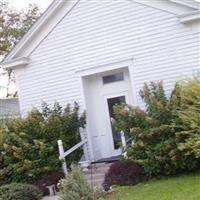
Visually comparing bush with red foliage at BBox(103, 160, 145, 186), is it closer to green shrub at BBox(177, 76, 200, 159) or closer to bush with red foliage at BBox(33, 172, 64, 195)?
green shrub at BBox(177, 76, 200, 159)

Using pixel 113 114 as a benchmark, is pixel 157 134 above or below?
below

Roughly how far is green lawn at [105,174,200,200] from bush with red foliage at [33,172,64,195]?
242 centimetres

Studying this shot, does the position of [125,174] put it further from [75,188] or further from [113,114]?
[113,114]

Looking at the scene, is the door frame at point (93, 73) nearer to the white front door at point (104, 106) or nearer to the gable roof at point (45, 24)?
the white front door at point (104, 106)

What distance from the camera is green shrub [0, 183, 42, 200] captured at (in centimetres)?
1135

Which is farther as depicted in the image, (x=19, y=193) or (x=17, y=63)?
(x=17, y=63)

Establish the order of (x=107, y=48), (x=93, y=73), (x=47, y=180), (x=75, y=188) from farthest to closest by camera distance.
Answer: (x=93, y=73), (x=107, y=48), (x=47, y=180), (x=75, y=188)

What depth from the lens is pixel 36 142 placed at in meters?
13.7

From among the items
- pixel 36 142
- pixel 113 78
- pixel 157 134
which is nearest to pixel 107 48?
pixel 113 78

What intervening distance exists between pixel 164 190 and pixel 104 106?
576 cm

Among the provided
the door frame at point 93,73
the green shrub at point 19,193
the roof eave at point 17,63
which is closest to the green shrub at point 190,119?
the door frame at point 93,73

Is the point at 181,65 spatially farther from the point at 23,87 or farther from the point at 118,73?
the point at 23,87

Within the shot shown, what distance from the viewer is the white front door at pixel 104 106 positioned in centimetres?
1544

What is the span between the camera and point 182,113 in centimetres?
1147
